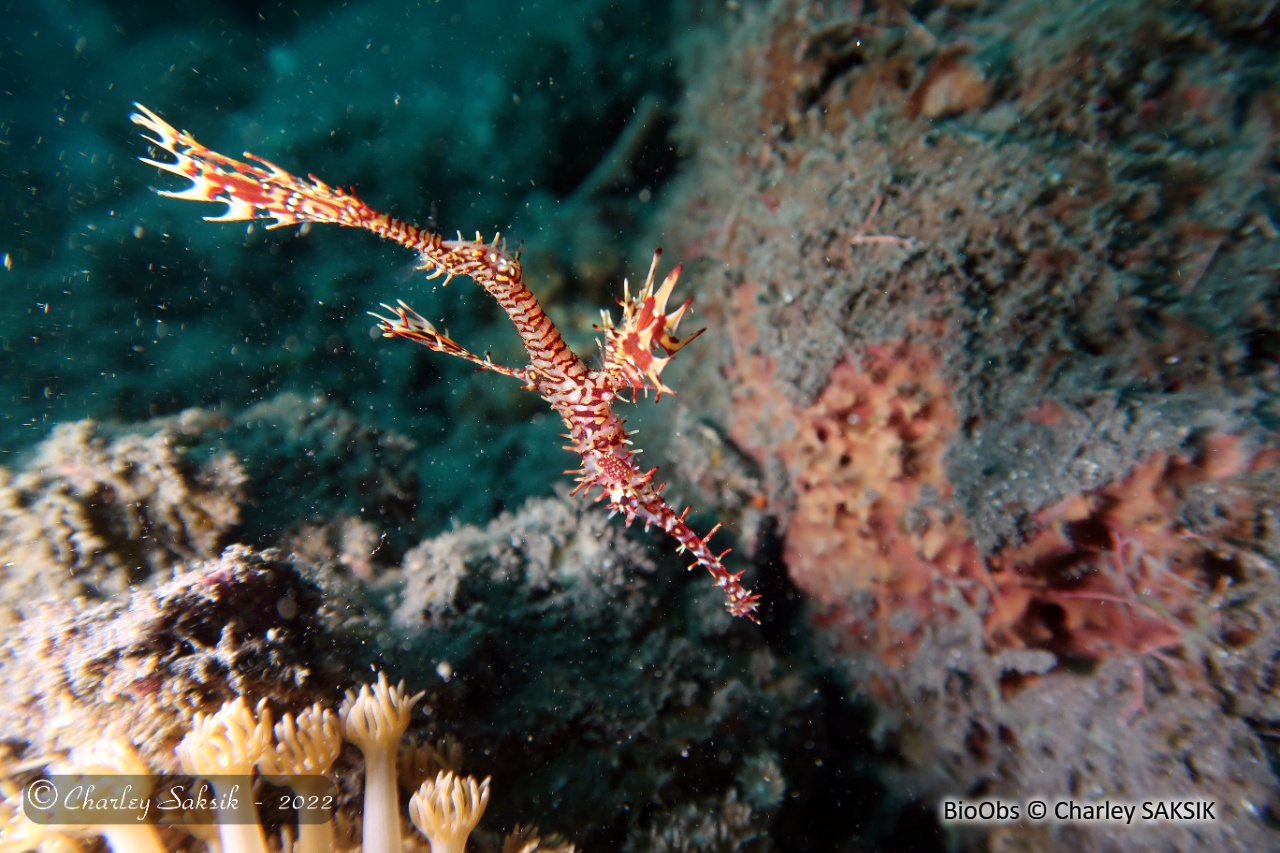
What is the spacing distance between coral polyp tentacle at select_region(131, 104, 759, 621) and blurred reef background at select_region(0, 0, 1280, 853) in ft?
1.62

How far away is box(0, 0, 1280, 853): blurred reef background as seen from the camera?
3.00 m

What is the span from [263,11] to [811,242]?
10933mm

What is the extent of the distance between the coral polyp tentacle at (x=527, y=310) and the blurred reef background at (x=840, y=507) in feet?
1.62

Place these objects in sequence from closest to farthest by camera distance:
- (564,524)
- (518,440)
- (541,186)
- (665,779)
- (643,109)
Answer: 1. (665,779)
2. (564,524)
3. (518,440)
4. (643,109)
5. (541,186)

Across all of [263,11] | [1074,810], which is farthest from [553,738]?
[263,11]

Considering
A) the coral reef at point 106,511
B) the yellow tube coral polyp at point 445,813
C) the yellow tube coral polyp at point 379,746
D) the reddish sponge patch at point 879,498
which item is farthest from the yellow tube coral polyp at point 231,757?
the reddish sponge patch at point 879,498

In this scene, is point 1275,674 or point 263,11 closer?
point 1275,674

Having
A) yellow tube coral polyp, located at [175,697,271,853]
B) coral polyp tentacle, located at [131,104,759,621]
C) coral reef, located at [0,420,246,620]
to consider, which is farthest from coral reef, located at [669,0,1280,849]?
coral reef, located at [0,420,246,620]

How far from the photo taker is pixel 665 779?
148 inches

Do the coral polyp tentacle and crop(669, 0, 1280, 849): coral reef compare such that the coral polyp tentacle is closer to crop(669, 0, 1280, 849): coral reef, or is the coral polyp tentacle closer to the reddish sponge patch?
the reddish sponge patch

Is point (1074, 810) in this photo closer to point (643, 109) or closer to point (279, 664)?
point (279, 664)

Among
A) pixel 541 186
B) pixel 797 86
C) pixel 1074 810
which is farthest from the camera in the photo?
pixel 541 186

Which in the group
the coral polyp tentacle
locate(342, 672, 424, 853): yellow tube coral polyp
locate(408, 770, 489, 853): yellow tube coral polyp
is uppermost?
the coral polyp tentacle

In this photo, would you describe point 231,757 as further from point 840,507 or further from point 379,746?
point 840,507
